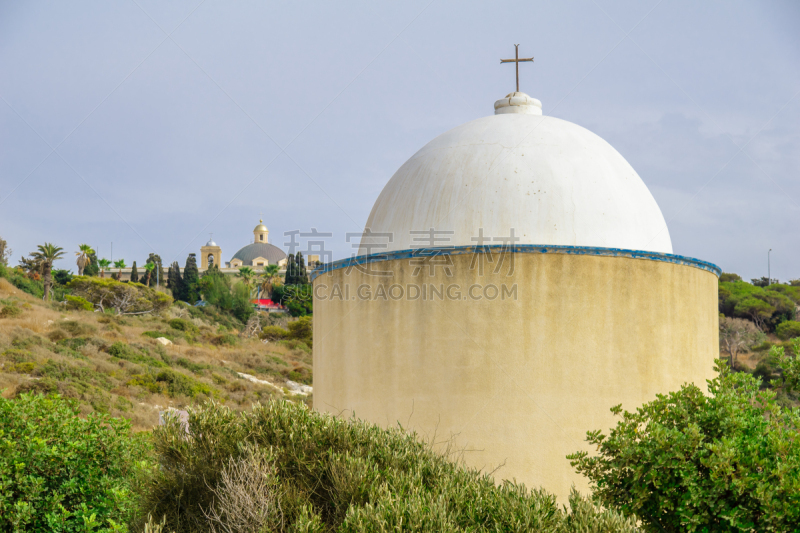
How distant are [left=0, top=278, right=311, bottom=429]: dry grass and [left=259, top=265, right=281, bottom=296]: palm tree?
18334 millimetres

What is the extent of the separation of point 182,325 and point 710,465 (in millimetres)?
36701

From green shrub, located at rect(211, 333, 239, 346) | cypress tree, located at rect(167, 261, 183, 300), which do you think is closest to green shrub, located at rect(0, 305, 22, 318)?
green shrub, located at rect(211, 333, 239, 346)

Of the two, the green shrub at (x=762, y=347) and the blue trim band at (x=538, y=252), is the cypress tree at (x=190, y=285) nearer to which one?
the green shrub at (x=762, y=347)

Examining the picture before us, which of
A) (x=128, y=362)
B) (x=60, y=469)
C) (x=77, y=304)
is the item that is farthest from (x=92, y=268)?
(x=60, y=469)

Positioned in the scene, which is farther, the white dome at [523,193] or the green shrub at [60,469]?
the white dome at [523,193]

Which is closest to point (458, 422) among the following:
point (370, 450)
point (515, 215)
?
point (370, 450)

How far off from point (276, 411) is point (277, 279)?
53.3 metres

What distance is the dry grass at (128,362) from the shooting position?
22.9 meters

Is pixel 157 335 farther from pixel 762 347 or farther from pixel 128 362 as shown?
pixel 762 347

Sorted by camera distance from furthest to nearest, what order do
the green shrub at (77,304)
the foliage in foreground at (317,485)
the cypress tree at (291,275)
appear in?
the cypress tree at (291,275)
the green shrub at (77,304)
the foliage in foreground at (317,485)

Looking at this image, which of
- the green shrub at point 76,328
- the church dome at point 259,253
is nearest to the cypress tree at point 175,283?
the green shrub at point 76,328

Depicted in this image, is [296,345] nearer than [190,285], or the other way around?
[296,345]

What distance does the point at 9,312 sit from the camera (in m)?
31.0

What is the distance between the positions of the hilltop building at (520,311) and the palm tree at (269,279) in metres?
49.8
